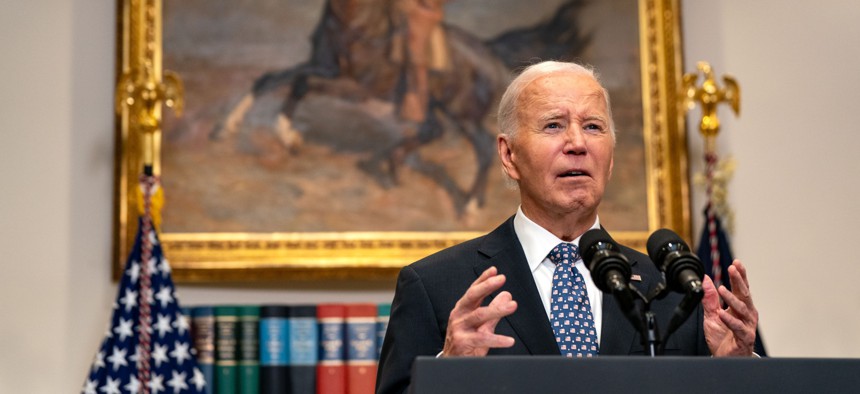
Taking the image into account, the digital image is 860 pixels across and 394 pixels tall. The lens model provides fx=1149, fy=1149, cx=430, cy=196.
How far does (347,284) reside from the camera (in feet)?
19.3

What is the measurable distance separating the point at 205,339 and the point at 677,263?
11.7 feet

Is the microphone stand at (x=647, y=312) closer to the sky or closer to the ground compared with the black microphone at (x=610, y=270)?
closer to the ground

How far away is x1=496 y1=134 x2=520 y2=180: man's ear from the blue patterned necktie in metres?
0.35

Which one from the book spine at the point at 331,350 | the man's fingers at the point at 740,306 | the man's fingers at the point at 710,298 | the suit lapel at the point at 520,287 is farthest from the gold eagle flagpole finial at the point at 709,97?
the man's fingers at the point at 740,306

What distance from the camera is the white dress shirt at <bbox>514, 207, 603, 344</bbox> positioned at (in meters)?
2.96

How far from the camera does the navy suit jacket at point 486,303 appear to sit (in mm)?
2826

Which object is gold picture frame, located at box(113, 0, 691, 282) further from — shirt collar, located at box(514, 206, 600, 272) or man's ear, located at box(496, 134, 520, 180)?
shirt collar, located at box(514, 206, 600, 272)

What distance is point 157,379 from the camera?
5.33 meters

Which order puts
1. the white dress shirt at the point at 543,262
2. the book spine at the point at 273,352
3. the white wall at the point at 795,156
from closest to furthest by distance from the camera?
the white dress shirt at the point at 543,262 < the book spine at the point at 273,352 < the white wall at the point at 795,156

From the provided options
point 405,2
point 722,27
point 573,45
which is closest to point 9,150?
point 405,2

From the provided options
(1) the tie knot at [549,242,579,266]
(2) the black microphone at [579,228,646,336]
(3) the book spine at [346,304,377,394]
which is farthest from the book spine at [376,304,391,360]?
(2) the black microphone at [579,228,646,336]

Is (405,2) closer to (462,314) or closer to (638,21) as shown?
(638,21)

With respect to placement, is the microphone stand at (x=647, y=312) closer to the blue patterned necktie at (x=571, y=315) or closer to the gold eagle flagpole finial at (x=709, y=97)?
the blue patterned necktie at (x=571, y=315)

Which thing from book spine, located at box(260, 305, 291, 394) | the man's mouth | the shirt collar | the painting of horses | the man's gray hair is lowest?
book spine, located at box(260, 305, 291, 394)
